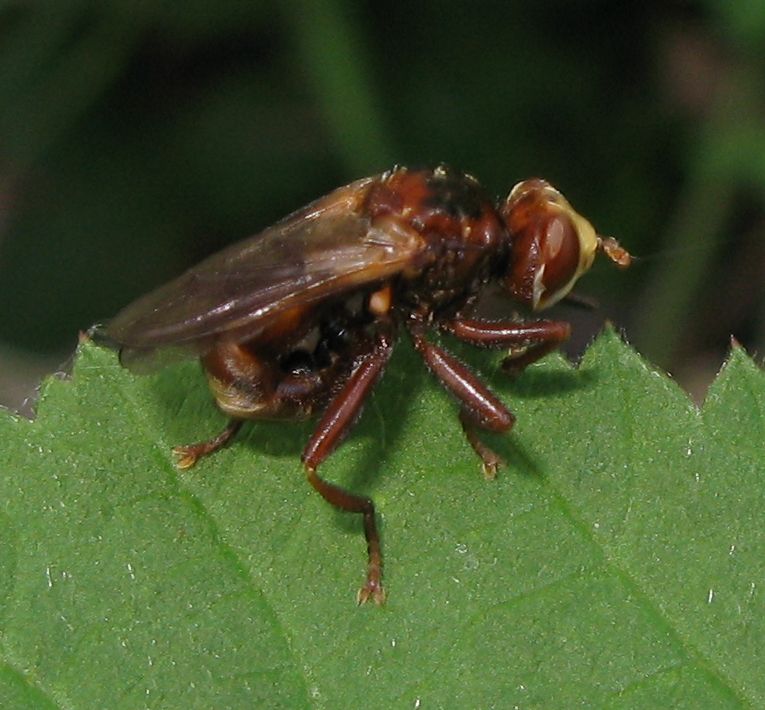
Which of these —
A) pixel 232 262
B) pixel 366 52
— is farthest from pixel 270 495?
pixel 366 52

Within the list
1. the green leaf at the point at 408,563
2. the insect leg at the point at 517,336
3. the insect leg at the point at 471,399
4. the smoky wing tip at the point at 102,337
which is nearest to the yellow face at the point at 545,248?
the insect leg at the point at 517,336

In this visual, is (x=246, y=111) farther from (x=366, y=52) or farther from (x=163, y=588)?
(x=163, y=588)

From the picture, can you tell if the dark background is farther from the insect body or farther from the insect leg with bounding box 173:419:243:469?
the insect leg with bounding box 173:419:243:469

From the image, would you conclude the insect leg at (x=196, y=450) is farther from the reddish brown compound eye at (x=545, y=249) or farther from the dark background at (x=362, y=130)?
the dark background at (x=362, y=130)

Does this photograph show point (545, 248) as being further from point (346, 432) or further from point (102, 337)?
point (102, 337)

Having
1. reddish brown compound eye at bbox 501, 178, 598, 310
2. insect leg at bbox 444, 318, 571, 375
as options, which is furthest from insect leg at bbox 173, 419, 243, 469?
reddish brown compound eye at bbox 501, 178, 598, 310

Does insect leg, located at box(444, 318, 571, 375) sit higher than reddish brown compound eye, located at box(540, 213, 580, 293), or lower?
lower
